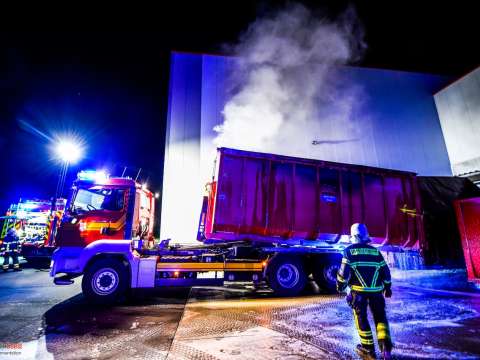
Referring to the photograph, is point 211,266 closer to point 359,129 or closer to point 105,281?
point 105,281

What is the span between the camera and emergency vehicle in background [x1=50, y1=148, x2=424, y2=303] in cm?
582

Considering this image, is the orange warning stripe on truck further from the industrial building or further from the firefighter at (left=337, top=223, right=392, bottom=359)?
the industrial building

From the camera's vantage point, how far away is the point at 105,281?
574cm

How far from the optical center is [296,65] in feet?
43.7

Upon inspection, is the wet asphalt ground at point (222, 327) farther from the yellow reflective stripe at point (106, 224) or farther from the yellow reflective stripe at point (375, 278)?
the yellow reflective stripe at point (106, 224)

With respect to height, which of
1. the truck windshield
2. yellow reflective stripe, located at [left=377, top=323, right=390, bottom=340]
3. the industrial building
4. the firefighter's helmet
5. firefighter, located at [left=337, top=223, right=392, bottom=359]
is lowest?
yellow reflective stripe, located at [left=377, top=323, right=390, bottom=340]

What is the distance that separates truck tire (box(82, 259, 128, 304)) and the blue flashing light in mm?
1930

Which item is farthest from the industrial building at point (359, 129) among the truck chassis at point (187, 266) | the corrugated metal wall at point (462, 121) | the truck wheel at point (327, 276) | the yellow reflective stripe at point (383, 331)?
the yellow reflective stripe at point (383, 331)

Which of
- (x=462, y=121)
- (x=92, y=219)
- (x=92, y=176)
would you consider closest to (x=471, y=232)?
(x=462, y=121)

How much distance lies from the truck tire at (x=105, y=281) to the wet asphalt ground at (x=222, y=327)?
277mm

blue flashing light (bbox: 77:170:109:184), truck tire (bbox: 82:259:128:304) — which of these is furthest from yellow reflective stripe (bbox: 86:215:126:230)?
blue flashing light (bbox: 77:170:109:184)

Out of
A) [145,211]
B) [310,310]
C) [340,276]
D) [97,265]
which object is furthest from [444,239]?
[97,265]

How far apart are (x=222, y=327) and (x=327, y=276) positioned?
3.69 meters

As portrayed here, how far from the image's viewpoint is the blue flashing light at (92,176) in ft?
20.3
